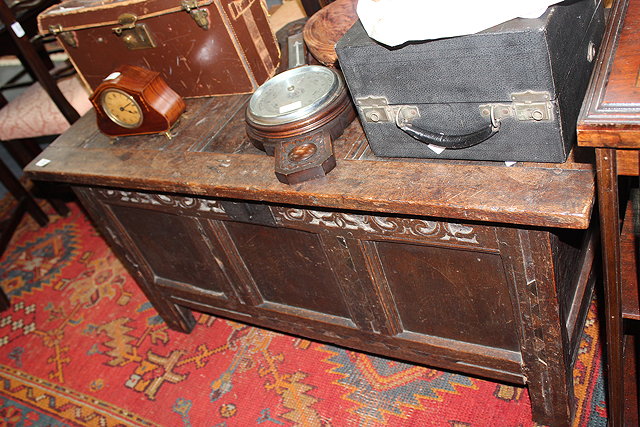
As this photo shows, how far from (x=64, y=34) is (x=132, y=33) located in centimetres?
32

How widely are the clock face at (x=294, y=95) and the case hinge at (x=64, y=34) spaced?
2.68ft

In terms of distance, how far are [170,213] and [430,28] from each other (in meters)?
1.24

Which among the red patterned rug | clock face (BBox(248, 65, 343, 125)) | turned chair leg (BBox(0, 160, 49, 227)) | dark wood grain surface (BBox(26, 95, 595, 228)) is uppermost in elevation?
clock face (BBox(248, 65, 343, 125))

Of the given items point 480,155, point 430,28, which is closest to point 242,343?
point 480,155

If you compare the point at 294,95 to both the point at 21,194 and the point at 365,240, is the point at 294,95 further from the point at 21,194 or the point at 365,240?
the point at 21,194

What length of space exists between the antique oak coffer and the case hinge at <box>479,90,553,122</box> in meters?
0.14

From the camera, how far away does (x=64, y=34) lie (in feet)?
6.86

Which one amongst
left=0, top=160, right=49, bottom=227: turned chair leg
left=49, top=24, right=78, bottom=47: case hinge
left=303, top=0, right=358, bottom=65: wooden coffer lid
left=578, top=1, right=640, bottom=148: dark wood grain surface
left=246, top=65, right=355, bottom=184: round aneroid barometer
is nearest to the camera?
left=578, top=1, right=640, bottom=148: dark wood grain surface

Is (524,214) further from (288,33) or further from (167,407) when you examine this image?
(167,407)

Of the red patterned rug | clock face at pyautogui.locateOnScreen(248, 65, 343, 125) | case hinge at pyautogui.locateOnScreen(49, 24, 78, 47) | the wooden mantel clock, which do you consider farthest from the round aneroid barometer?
the red patterned rug

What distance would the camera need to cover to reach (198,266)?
227 cm

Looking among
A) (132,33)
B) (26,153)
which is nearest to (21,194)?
(26,153)

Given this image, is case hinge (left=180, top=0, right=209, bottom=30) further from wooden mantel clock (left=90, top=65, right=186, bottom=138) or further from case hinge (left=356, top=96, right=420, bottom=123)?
case hinge (left=356, top=96, right=420, bottom=123)

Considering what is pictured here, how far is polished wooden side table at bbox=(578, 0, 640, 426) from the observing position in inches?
41.1
